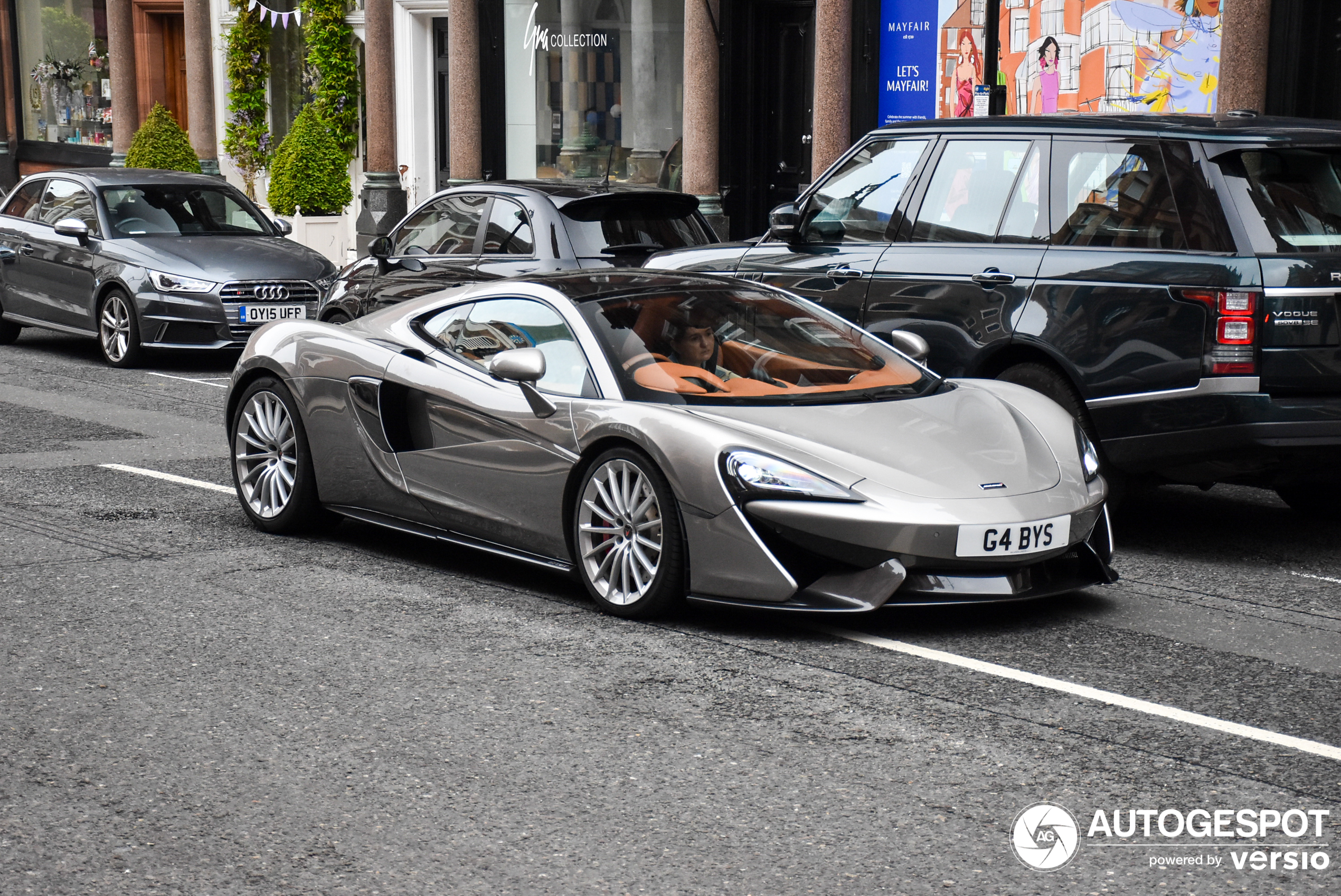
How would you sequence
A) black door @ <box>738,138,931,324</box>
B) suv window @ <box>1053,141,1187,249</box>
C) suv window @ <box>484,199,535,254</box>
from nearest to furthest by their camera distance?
suv window @ <box>1053,141,1187,249</box> < black door @ <box>738,138,931,324</box> < suv window @ <box>484,199,535,254</box>

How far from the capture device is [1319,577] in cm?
725

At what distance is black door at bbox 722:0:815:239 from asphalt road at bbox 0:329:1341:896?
42.6 feet

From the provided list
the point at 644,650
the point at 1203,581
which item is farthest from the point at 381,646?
the point at 1203,581

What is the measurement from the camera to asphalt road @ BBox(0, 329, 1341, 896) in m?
3.98

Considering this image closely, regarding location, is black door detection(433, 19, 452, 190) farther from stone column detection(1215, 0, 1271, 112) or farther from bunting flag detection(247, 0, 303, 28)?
stone column detection(1215, 0, 1271, 112)

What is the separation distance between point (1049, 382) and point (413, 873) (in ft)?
15.6

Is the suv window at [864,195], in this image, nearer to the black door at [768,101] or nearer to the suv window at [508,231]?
the suv window at [508,231]

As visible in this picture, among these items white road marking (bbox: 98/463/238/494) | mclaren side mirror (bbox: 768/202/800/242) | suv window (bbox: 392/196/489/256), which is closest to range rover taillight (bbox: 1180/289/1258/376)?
mclaren side mirror (bbox: 768/202/800/242)

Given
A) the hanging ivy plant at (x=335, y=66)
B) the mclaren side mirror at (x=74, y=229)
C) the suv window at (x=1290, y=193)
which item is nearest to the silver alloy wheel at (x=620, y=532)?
the suv window at (x=1290, y=193)

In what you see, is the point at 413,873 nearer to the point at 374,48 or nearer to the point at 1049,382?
the point at 1049,382

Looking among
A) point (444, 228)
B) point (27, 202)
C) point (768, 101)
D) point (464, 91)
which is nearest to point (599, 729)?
point (444, 228)

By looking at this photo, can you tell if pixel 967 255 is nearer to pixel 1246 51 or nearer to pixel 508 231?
pixel 508 231

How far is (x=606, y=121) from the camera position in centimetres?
2159

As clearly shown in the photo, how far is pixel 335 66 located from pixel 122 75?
5.41 meters
